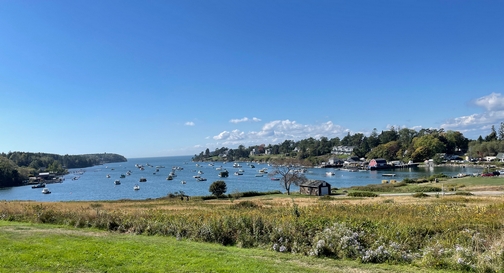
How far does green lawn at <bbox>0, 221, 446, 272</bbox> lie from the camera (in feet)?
28.9

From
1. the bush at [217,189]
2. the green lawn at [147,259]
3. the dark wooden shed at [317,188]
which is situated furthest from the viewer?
the bush at [217,189]

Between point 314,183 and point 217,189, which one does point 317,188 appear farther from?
point 217,189

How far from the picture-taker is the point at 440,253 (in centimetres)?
987

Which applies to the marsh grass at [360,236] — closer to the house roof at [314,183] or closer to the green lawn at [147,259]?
the green lawn at [147,259]

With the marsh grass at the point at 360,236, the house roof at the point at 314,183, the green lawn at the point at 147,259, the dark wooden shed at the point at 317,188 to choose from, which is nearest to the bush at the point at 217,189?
the house roof at the point at 314,183

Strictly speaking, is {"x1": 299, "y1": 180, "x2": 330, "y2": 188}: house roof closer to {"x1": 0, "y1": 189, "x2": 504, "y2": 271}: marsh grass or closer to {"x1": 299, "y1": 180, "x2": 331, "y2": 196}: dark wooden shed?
{"x1": 299, "y1": 180, "x2": 331, "y2": 196}: dark wooden shed

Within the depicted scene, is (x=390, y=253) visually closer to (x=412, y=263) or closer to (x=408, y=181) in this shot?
(x=412, y=263)

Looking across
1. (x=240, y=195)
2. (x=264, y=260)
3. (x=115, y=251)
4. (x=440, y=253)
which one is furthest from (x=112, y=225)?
(x=240, y=195)

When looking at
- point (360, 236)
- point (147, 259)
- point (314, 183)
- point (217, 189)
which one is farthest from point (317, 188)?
point (147, 259)

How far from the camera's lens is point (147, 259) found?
31.5 feet

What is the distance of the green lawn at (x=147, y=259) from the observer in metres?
8.81

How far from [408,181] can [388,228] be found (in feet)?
246

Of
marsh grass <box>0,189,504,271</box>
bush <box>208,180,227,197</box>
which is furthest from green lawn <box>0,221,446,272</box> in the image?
bush <box>208,180,227,197</box>

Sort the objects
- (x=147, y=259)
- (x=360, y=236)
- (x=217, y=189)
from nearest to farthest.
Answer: (x=147, y=259) → (x=360, y=236) → (x=217, y=189)
